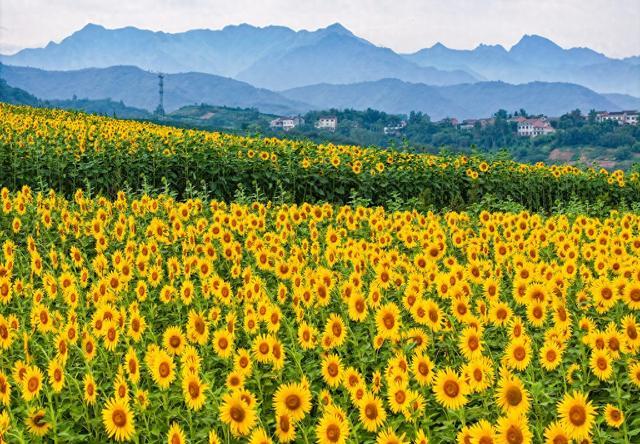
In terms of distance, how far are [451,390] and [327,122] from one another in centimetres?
14323

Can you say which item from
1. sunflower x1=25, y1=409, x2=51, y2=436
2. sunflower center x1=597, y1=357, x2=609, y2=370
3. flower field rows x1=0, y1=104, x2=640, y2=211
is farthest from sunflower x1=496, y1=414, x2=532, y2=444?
flower field rows x1=0, y1=104, x2=640, y2=211

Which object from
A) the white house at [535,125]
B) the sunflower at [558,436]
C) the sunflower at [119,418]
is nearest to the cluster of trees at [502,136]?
the white house at [535,125]

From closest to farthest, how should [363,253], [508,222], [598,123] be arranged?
1. [363,253]
2. [508,222]
3. [598,123]

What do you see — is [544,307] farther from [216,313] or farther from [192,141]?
[192,141]

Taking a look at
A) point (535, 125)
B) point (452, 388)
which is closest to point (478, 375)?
point (452, 388)

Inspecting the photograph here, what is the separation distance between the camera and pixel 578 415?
2.58 meters

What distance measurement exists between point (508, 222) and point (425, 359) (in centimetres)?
374

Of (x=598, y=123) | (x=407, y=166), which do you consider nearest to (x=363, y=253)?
(x=407, y=166)

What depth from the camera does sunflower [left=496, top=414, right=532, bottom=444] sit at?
2.41 meters

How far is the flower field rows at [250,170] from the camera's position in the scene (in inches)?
442

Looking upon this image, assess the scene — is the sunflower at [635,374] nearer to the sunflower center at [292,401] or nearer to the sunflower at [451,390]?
the sunflower at [451,390]

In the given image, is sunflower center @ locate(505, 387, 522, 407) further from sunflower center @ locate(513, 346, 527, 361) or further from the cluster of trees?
the cluster of trees

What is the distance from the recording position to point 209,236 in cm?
587

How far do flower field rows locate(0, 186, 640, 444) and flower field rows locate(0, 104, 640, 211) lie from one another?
4.91 meters
